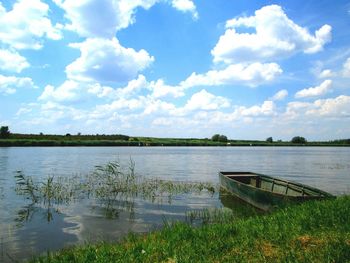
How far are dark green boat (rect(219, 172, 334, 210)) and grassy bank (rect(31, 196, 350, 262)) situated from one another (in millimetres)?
4532

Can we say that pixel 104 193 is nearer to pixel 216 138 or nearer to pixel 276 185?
pixel 276 185

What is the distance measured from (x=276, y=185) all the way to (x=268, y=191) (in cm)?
644

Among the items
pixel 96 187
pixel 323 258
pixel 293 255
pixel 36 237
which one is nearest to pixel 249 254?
pixel 293 255

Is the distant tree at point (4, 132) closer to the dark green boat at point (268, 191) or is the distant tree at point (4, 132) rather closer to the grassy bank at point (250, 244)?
the dark green boat at point (268, 191)

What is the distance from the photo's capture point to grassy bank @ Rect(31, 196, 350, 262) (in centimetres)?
775

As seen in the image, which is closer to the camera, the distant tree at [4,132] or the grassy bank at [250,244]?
the grassy bank at [250,244]

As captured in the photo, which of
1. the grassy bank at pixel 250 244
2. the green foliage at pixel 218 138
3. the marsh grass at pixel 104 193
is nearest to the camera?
the grassy bank at pixel 250 244

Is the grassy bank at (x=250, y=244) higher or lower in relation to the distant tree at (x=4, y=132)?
lower

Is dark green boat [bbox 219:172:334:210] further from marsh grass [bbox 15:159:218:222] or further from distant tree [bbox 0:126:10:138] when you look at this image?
distant tree [bbox 0:126:10:138]

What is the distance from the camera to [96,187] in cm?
2588

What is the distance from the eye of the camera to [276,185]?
23.7 metres

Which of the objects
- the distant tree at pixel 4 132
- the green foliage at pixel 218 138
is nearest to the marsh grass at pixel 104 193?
the distant tree at pixel 4 132

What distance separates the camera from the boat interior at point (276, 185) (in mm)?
18864

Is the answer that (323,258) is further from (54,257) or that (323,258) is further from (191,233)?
(54,257)
